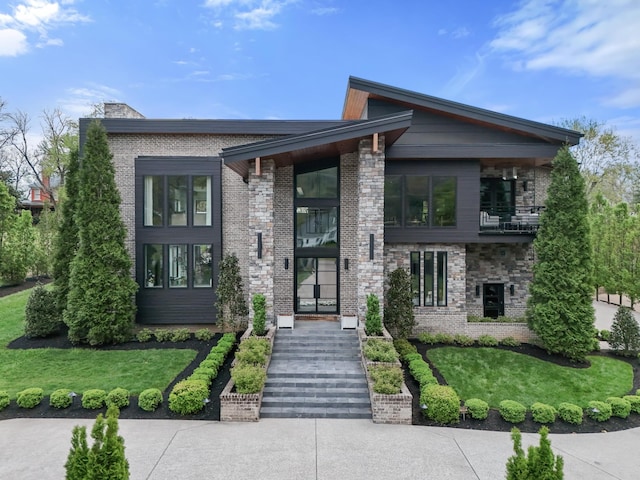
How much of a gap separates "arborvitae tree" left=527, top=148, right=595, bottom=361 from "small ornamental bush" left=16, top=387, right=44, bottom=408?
13.9 m

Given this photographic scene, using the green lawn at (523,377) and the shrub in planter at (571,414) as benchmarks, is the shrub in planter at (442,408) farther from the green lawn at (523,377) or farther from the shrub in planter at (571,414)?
the shrub in planter at (571,414)

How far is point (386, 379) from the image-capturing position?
800 centimetres

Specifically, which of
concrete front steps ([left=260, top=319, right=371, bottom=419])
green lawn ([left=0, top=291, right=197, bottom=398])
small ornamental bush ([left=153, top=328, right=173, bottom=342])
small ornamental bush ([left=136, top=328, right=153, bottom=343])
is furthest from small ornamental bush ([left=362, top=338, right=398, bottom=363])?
small ornamental bush ([left=136, top=328, right=153, bottom=343])

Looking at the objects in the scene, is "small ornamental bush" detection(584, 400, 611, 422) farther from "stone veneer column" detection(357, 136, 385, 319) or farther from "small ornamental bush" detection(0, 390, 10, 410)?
"small ornamental bush" detection(0, 390, 10, 410)

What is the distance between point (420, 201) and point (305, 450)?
9.19m

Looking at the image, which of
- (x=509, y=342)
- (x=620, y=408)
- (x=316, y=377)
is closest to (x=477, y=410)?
(x=620, y=408)

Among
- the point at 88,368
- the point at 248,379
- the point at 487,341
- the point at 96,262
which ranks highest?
the point at 96,262

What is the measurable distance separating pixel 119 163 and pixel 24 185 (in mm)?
35359

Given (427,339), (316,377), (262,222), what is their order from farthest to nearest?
(427,339), (262,222), (316,377)

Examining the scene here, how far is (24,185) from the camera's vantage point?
127ft

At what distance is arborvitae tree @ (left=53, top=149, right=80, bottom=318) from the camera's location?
12398mm

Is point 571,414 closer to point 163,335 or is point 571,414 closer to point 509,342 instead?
point 509,342

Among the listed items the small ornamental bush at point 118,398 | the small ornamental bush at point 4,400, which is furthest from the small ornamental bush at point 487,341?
the small ornamental bush at point 4,400

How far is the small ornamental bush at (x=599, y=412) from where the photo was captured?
8.00 m
